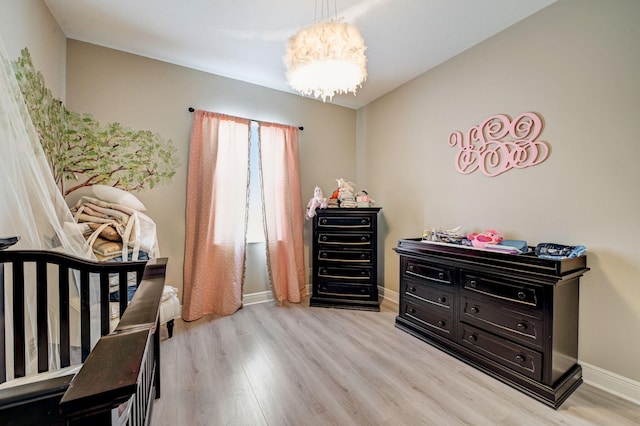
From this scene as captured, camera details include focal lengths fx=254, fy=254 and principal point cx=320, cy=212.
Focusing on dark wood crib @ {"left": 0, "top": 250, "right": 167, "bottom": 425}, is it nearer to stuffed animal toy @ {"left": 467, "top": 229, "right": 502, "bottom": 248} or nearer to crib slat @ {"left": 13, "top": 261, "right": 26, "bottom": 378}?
crib slat @ {"left": 13, "top": 261, "right": 26, "bottom": 378}

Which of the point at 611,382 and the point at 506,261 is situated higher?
the point at 506,261

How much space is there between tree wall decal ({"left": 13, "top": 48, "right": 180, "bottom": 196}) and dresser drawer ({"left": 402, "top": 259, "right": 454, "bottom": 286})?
257 cm

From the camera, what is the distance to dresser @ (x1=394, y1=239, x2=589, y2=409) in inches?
60.9

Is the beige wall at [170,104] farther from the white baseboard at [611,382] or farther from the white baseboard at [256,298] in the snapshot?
the white baseboard at [611,382]

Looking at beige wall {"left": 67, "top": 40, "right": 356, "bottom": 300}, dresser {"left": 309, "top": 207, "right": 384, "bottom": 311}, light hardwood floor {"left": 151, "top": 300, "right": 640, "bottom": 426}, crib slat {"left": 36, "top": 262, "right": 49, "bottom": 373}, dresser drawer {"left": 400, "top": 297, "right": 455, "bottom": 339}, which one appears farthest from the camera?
dresser {"left": 309, "top": 207, "right": 384, "bottom": 311}

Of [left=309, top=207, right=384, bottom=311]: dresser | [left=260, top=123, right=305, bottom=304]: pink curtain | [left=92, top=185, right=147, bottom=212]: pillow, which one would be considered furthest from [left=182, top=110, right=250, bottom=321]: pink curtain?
[left=309, top=207, right=384, bottom=311]: dresser

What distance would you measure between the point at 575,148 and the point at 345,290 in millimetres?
2335

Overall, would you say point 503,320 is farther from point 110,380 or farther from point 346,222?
point 110,380

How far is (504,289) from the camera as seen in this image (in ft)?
5.71

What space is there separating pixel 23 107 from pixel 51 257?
2.27ft

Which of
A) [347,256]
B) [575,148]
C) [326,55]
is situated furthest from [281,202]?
[575,148]

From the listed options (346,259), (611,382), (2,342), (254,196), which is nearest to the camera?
(2,342)

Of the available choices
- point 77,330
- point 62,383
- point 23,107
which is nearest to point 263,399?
point 77,330

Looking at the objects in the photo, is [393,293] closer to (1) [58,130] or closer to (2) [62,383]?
(2) [62,383]
